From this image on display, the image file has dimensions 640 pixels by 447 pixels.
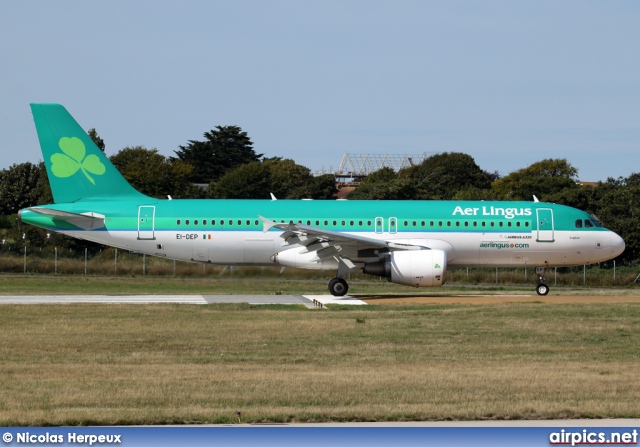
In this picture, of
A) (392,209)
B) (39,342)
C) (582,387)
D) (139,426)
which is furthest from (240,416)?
(392,209)

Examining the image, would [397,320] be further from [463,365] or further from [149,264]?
[149,264]

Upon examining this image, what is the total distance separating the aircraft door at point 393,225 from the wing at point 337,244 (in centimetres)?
90

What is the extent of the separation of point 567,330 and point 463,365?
19.0 feet

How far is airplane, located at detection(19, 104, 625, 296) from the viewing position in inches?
1220

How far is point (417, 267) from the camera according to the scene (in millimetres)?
28984

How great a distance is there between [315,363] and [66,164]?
18416 mm

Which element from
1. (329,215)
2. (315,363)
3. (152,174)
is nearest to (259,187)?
(152,174)

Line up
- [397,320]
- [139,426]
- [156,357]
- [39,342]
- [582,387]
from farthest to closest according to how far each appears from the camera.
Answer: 1. [397,320]
2. [39,342]
3. [156,357]
4. [582,387]
5. [139,426]

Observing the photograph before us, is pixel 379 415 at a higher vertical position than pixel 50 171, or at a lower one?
lower

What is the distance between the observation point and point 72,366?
15680mm

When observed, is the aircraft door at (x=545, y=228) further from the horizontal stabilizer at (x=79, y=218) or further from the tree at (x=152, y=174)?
the tree at (x=152, y=174)

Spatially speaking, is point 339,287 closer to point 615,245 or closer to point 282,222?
point 282,222

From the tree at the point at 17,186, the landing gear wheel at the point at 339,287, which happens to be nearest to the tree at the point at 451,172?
the tree at the point at 17,186

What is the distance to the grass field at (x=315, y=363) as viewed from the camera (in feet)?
37.8
